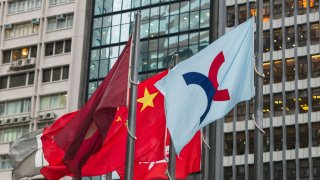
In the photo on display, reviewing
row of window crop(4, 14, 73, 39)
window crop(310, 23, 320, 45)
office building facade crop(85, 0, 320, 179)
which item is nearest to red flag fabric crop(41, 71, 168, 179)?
office building facade crop(85, 0, 320, 179)

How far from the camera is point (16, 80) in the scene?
93.8 metres

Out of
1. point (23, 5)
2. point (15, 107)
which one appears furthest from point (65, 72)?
point (23, 5)

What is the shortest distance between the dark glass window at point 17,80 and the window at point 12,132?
5410mm

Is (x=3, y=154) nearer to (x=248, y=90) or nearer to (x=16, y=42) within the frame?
(x=16, y=42)

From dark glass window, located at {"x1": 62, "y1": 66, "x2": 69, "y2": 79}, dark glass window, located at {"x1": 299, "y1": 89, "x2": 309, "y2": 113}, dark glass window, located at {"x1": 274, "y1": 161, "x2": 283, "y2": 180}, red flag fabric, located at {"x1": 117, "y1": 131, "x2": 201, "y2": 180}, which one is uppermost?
dark glass window, located at {"x1": 62, "y1": 66, "x2": 69, "y2": 79}

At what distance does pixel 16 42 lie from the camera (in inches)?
3765

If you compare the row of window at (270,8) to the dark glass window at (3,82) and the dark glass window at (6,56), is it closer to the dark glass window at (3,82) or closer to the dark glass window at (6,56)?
the dark glass window at (6,56)

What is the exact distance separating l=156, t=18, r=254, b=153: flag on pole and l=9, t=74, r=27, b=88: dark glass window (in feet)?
222

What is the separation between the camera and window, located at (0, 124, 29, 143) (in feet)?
295

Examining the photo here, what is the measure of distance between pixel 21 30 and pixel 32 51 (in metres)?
3.49

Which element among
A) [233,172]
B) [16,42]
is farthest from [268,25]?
[16,42]

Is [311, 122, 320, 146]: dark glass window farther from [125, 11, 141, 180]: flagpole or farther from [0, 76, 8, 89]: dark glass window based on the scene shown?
[125, 11, 141, 180]: flagpole

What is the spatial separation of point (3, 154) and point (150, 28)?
21271 mm

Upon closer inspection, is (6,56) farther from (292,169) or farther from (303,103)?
(292,169)
